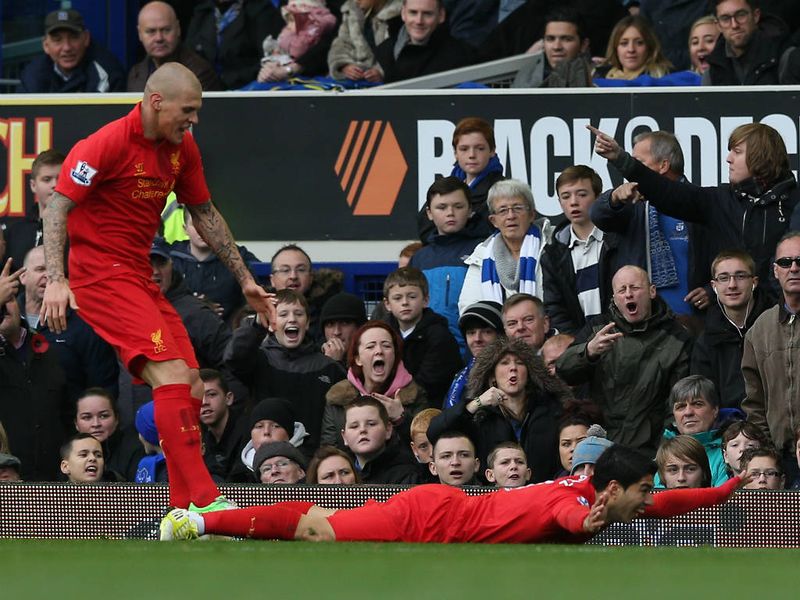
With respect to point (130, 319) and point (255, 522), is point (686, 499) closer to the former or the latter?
point (255, 522)

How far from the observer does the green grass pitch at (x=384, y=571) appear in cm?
605

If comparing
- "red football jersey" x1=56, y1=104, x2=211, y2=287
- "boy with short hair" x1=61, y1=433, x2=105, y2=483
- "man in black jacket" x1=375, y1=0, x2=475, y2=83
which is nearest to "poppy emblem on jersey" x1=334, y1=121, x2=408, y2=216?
"man in black jacket" x1=375, y1=0, x2=475, y2=83

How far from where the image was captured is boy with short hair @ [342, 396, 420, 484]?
10078 millimetres

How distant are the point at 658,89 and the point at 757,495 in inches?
170

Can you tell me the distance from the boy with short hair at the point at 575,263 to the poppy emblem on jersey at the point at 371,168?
2313mm

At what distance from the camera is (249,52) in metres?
14.7

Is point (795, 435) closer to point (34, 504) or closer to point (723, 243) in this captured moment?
point (723, 243)

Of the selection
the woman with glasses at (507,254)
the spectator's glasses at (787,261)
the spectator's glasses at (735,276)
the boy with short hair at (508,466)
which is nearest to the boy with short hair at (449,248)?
the woman with glasses at (507,254)

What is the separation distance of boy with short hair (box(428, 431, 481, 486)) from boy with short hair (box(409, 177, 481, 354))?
1.80 meters

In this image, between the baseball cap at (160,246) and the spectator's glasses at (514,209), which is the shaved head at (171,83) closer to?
the spectator's glasses at (514,209)

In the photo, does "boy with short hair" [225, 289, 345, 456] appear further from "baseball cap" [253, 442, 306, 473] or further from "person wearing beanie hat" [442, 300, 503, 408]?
"person wearing beanie hat" [442, 300, 503, 408]

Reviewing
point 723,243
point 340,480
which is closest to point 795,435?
point 723,243

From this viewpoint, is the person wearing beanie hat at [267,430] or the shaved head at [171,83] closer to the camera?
the shaved head at [171,83]

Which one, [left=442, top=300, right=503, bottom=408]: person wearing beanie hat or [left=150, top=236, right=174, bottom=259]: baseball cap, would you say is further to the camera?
[left=150, top=236, right=174, bottom=259]: baseball cap
